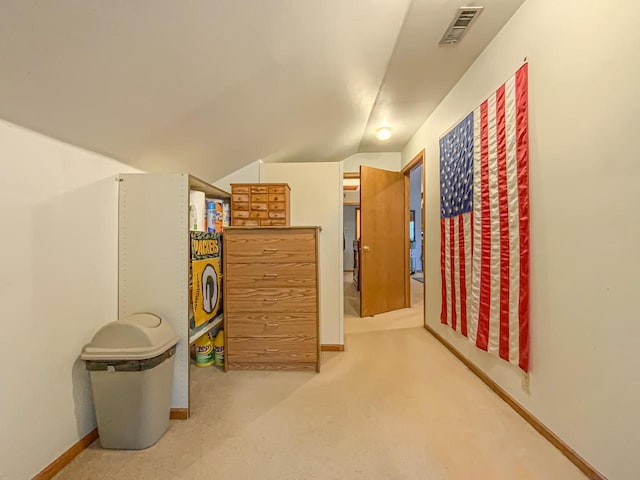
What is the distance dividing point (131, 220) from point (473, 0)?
225cm

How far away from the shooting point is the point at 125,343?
4.32 ft

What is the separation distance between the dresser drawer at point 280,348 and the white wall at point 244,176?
1.50 metres

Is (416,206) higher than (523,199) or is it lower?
higher

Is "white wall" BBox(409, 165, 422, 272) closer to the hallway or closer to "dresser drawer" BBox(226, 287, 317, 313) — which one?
"dresser drawer" BBox(226, 287, 317, 313)

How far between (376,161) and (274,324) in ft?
9.95

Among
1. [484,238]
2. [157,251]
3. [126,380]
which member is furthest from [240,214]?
[484,238]

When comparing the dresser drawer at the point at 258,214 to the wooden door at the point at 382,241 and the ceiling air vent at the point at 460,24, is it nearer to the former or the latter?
the wooden door at the point at 382,241

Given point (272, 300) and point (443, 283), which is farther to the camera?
point (443, 283)

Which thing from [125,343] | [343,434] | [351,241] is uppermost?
[351,241]

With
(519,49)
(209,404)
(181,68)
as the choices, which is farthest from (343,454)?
(519,49)

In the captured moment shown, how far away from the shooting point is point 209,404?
1742 millimetres

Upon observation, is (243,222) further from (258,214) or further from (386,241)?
(386,241)

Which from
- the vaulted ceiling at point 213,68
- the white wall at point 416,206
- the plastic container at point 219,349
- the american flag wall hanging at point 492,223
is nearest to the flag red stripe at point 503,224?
the american flag wall hanging at point 492,223

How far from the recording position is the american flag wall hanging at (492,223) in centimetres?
158
